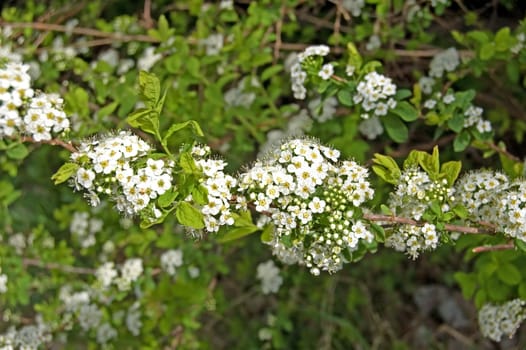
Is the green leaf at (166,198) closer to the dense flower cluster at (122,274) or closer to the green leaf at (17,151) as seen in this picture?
the green leaf at (17,151)

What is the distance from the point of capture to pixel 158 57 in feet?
A: 11.5

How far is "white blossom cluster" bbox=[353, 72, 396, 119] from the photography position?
2641 millimetres

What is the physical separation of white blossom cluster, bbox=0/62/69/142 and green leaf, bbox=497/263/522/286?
1809 millimetres

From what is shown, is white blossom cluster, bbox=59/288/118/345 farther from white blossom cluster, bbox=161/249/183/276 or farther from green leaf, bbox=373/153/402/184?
green leaf, bbox=373/153/402/184

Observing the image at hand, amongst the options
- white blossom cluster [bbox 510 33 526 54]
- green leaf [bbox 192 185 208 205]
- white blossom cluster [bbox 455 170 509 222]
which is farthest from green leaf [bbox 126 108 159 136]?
white blossom cluster [bbox 510 33 526 54]

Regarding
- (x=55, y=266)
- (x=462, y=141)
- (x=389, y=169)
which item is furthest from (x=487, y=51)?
(x=55, y=266)

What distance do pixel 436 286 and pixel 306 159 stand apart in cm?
264

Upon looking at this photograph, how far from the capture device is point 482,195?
2.43 meters

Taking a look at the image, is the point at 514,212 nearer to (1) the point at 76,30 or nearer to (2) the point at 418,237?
(2) the point at 418,237

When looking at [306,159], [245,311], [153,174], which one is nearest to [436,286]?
[245,311]

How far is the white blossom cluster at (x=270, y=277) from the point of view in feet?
11.5

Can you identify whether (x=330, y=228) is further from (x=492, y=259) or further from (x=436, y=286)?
(x=436, y=286)

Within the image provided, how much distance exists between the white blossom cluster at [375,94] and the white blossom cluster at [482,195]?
45 cm

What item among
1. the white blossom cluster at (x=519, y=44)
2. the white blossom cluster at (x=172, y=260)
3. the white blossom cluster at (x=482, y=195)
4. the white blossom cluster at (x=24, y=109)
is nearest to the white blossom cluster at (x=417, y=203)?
the white blossom cluster at (x=482, y=195)
